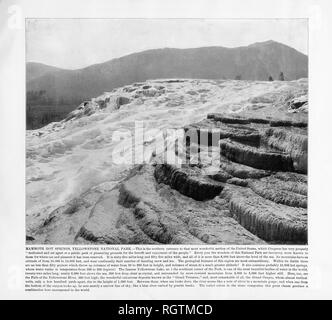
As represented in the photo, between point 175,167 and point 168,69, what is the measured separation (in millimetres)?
520

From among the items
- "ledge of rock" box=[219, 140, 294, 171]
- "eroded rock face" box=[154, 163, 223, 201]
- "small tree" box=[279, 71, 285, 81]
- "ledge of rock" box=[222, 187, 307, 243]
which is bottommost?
"ledge of rock" box=[222, 187, 307, 243]

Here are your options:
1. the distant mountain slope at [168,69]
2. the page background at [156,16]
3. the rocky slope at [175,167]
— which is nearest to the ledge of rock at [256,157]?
the rocky slope at [175,167]

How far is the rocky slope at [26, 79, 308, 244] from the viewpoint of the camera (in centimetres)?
256

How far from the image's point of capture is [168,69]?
266 cm

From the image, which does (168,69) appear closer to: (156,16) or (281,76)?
(156,16)

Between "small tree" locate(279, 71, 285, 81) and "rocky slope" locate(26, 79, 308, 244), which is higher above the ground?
"small tree" locate(279, 71, 285, 81)

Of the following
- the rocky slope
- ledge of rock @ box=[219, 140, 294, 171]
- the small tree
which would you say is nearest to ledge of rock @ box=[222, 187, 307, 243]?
the rocky slope

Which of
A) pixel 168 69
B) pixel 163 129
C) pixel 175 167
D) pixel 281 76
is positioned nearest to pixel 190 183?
pixel 175 167

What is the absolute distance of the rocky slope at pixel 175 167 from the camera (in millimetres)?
2562

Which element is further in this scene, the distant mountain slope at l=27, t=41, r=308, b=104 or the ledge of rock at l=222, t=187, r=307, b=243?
the distant mountain slope at l=27, t=41, r=308, b=104

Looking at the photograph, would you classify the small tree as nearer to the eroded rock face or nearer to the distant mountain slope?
the distant mountain slope

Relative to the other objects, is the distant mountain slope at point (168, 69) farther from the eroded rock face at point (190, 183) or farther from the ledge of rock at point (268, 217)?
the ledge of rock at point (268, 217)

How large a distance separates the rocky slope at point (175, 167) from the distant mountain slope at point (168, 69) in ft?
0.16

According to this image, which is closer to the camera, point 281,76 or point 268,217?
point 268,217
